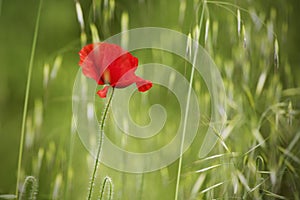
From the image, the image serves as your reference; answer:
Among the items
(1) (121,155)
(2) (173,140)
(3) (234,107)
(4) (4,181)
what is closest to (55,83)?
(4) (4,181)

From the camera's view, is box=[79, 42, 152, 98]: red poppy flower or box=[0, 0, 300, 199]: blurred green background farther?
box=[0, 0, 300, 199]: blurred green background

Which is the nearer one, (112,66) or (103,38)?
(112,66)

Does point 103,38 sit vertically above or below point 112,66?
above

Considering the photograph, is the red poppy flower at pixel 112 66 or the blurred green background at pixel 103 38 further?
the blurred green background at pixel 103 38

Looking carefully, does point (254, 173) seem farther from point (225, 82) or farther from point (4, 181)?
point (4, 181)
